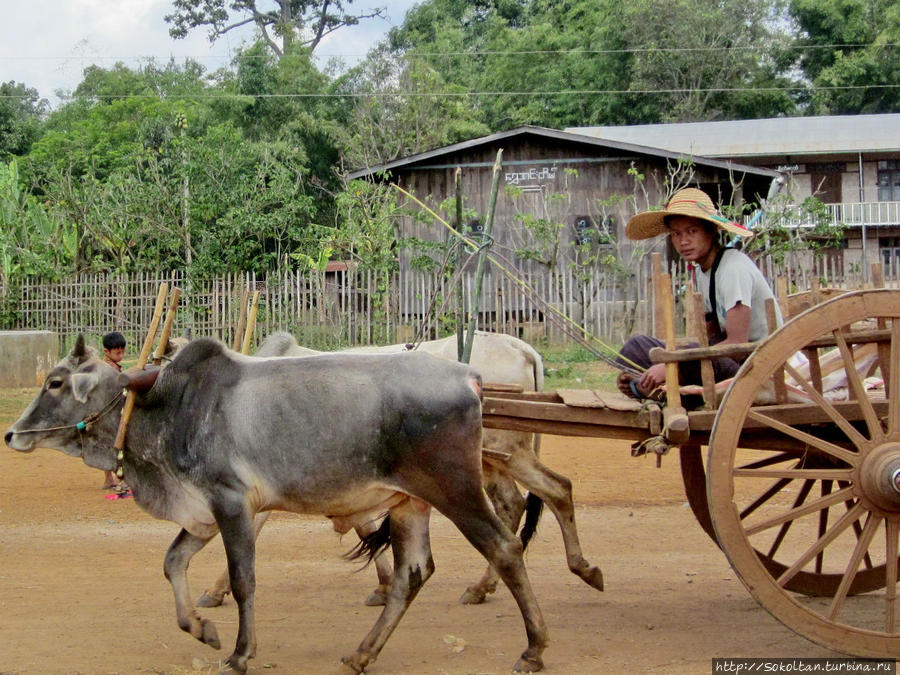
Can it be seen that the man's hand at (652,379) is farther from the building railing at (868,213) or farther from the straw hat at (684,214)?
the building railing at (868,213)

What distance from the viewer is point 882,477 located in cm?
425

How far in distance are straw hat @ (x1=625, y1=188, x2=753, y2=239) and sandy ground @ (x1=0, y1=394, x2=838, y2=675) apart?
2132mm

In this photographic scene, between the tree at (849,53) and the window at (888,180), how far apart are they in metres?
7.26

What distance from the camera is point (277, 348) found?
6719 millimetres

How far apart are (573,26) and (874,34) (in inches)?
474

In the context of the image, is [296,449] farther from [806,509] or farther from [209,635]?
[806,509]

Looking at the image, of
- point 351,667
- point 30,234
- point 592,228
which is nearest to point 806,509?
point 351,667

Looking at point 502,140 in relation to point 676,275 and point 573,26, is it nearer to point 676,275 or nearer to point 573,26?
point 676,275

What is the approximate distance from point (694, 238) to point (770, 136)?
28485 millimetres

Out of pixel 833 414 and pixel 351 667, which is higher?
pixel 833 414

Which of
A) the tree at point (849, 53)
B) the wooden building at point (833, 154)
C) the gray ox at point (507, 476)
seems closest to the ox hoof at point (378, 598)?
the gray ox at point (507, 476)

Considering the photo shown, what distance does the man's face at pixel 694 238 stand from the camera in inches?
204

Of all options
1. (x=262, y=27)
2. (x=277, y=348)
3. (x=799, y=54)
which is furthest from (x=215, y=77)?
(x=277, y=348)

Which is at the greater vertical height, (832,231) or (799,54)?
(799,54)
